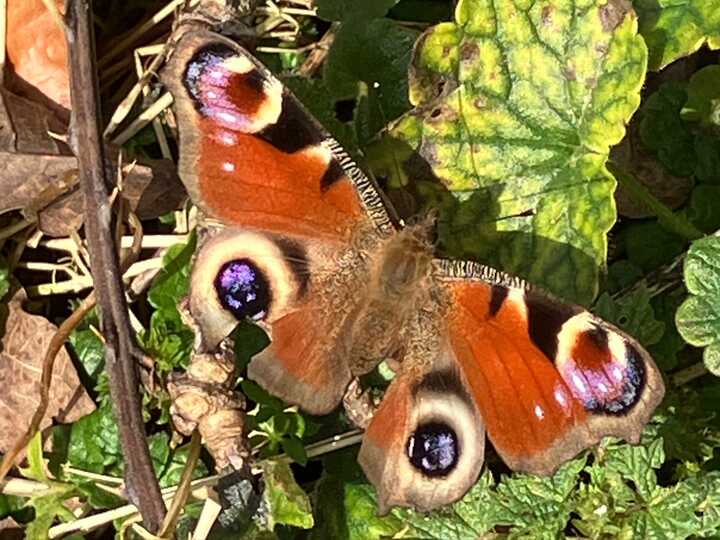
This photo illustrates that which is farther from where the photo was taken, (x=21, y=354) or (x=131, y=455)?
(x=21, y=354)

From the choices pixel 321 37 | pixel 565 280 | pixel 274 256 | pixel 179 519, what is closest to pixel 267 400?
pixel 179 519

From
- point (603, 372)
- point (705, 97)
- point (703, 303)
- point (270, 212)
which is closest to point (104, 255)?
point (270, 212)

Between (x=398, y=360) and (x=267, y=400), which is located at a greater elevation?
(x=398, y=360)

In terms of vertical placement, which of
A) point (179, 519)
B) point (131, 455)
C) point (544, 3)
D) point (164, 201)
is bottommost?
point (179, 519)

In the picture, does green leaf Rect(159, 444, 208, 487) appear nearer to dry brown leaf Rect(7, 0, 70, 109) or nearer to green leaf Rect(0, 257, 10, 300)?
green leaf Rect(0, 257, 10, 300)

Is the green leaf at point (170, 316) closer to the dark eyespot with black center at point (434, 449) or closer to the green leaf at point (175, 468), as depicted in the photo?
the green leaf at point (175, 468)

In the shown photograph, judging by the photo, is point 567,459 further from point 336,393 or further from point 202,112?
point 202,112

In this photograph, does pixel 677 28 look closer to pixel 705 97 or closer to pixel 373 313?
pixel 705 97
